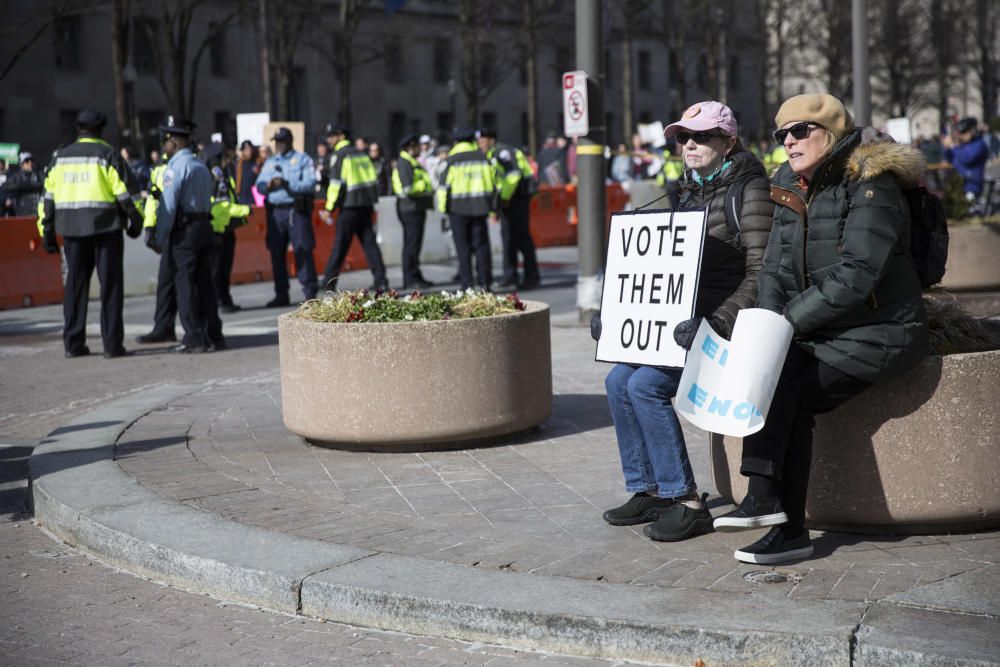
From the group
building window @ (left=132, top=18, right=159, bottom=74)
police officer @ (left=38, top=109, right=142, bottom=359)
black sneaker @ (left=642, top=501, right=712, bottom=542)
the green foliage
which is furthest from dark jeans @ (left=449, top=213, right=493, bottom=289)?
building window @ (left=132, top=18, right=159, bottom=74)

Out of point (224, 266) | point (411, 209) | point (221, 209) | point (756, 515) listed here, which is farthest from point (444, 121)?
point (756, 515)

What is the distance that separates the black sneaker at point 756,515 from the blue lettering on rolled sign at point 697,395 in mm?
383

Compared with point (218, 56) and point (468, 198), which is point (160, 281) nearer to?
point (468, 198)

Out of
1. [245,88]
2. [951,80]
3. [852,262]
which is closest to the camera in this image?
[852,262]

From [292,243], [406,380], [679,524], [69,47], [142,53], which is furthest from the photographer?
[142,53]

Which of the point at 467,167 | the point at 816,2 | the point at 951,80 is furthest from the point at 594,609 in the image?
the point at 951,80

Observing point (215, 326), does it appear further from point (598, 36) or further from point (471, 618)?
point (471, 618)

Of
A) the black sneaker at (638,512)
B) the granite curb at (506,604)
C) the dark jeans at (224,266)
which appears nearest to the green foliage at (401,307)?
the granite curb at (506,604)

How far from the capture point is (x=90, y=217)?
11.6m

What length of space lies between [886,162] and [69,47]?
40.1 m

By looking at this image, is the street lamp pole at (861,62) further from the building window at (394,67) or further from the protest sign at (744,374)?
the building window at (394,67)

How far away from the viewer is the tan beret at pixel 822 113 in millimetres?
4957

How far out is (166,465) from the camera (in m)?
7.05

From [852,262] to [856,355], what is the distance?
0.34m
